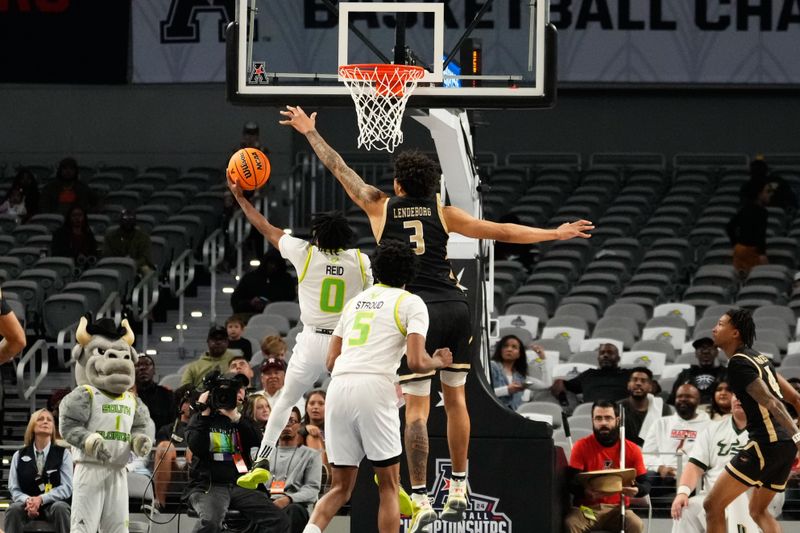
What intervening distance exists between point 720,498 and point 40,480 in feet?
19.4

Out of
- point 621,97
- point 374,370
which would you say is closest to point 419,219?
point 374,370

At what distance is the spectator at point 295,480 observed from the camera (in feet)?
42.1

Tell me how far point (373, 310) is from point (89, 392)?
3778 mm

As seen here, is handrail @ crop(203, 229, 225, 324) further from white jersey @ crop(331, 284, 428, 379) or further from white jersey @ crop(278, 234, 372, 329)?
white jersey @ crop(331, 284, 428, 379)

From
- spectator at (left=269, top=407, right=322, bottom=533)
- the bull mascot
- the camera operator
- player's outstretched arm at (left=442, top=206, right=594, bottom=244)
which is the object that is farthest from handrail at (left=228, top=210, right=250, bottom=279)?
player's outstretched arm at (left=442, top=206, right=594, bottom=244)

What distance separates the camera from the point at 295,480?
1310cm

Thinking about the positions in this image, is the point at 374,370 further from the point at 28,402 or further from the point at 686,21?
the point at 686,21

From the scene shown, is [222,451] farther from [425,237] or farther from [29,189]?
[29,189]

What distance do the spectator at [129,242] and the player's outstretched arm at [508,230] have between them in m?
10.6

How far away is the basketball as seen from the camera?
10.7 metres

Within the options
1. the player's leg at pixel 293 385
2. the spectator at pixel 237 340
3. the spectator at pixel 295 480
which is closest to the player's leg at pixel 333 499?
the player's leg at pixel 293 385

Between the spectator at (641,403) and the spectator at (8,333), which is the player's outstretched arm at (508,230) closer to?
the spectator at (8,333)

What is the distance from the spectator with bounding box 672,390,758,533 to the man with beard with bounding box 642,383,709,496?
1.10 metres

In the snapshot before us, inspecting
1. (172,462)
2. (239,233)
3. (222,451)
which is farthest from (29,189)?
(222,451)
